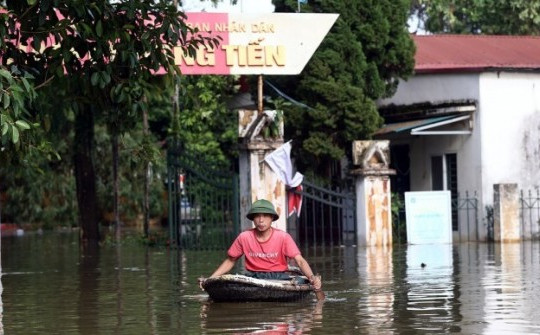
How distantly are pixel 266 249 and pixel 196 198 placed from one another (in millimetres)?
13537

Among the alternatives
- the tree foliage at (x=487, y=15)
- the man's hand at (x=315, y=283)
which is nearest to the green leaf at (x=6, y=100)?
the man's hand at (x=315, y=283)

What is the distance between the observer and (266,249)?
655 inches

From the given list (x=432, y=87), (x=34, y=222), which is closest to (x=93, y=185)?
(x=432, y=87)

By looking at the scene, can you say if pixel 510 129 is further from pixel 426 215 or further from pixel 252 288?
pixel 252 288

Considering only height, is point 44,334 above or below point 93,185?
below

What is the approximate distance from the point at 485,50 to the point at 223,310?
76.0 ft

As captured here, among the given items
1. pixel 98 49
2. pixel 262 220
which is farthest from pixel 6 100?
pixel 262 220

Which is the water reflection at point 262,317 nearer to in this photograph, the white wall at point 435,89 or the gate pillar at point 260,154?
the gate pillar at point 260,154

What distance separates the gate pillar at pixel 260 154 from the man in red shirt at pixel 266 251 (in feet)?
37.9

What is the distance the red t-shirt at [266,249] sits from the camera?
16562 millimetres

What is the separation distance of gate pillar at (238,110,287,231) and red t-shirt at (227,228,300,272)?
11.6 metres

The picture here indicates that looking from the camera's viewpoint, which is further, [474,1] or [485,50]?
[474,1]

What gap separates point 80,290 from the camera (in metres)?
19.8

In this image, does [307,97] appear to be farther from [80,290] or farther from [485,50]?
[80,290]
